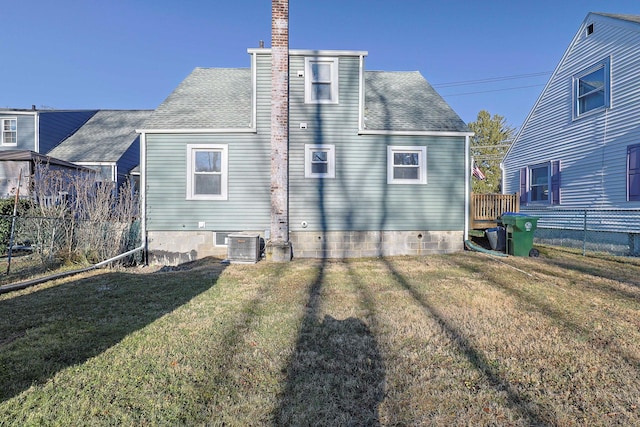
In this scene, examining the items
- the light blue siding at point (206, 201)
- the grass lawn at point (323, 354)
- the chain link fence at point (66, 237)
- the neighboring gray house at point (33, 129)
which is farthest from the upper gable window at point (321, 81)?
the neighboring gray house at point (33, 129)

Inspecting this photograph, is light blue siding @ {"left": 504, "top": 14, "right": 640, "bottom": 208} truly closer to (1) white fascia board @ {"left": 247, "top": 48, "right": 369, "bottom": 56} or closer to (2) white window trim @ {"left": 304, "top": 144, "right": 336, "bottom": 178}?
(1) white fascia board @ {"left": 247, "top": 48, "right": 369, "bottom": 56}

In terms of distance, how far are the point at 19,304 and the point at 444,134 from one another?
382 inches

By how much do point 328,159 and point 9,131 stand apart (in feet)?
61.2

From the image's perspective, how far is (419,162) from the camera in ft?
30.4

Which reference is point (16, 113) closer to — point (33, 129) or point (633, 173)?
point (33, 129)

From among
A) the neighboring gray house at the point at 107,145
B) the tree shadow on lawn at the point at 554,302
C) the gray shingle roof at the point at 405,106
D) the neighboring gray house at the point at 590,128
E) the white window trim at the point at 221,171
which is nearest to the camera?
the tree shadow on lawn at the point at 554,302

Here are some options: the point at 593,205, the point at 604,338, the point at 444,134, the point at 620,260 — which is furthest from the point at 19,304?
the point at 593,205

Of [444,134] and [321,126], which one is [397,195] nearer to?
[444,134]

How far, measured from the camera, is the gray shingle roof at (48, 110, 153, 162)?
1647cm

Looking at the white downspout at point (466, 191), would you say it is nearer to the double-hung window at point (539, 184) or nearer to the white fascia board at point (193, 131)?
the double-hung window at point (539, 184)

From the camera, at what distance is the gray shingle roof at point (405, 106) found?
9.22 m

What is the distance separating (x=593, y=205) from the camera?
10.1 metres

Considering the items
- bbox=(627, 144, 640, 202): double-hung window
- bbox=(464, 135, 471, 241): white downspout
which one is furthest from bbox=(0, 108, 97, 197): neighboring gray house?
bbox=(627, 144, 640, 202): double-hung window

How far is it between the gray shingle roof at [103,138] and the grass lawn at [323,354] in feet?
45.4
